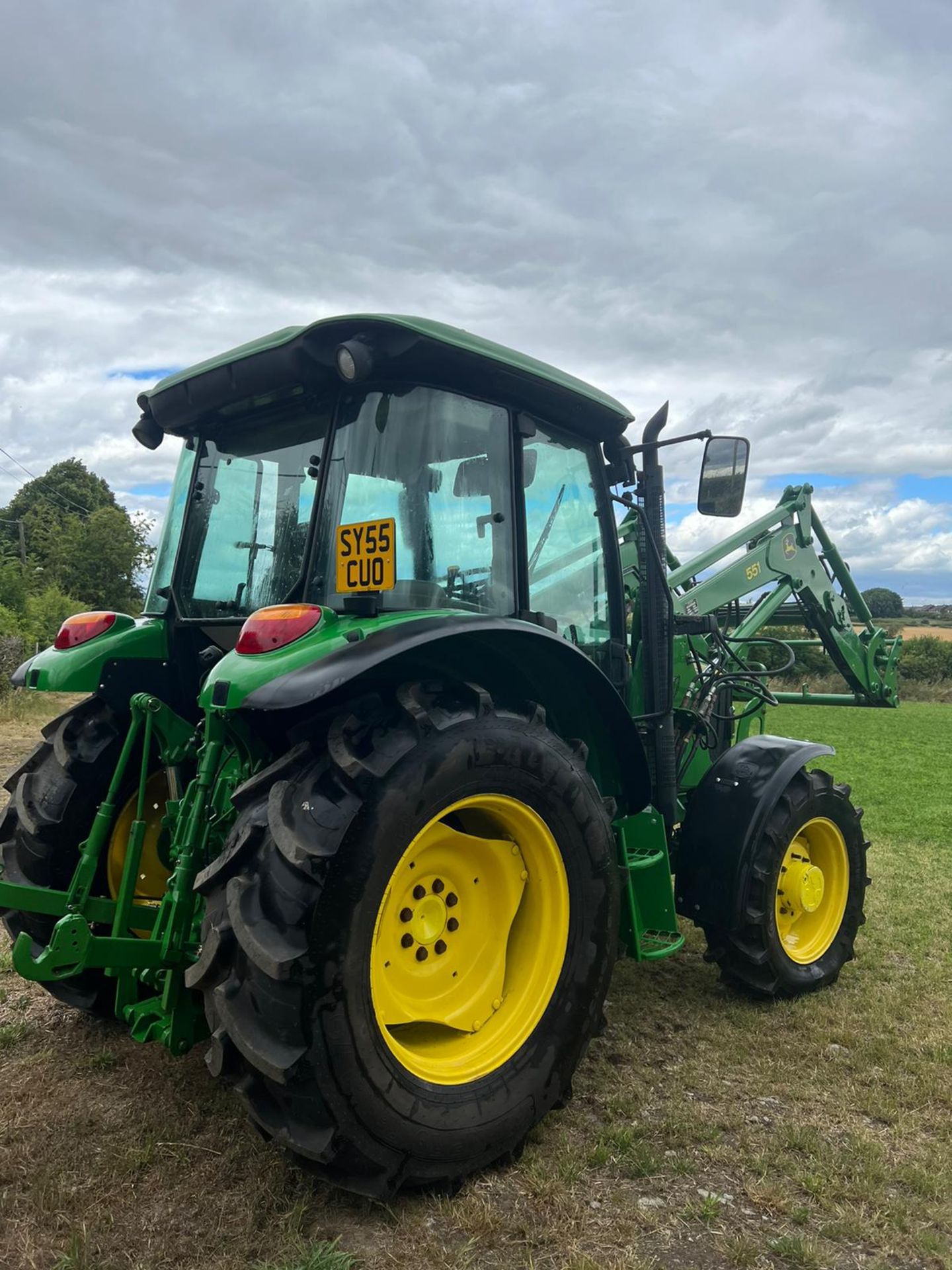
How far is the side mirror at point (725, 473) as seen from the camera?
3850mm

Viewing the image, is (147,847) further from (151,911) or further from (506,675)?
(506,675)

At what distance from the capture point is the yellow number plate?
2.73m

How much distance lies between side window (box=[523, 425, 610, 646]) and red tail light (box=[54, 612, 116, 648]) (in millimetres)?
1597

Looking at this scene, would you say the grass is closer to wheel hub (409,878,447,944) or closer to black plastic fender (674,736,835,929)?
black plastic fender (674,736,835,929)

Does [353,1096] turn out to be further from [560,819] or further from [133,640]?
[133,640]

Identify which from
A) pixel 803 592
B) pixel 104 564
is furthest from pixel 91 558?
pixel 803 592

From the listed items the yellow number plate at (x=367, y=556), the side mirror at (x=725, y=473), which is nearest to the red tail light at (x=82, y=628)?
the yellow number plate at (x=367, y=556)

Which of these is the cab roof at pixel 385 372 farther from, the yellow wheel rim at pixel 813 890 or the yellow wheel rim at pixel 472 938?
the yellow wheel rim at pixel 813 890

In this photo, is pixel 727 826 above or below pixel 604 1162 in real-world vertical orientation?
above

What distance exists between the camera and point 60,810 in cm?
335

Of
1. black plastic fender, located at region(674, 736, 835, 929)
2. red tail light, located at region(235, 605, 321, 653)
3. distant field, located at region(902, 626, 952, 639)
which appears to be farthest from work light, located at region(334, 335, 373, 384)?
distant field, located at region(902, 626, 952, 639)

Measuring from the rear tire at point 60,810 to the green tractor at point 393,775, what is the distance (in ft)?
0.04

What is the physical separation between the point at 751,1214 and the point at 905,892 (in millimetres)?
3989

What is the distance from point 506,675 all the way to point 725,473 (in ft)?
4.55
